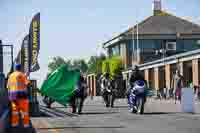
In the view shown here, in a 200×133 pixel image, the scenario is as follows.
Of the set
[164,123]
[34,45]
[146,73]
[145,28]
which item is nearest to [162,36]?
[145,28]

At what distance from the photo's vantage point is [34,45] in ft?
89.9

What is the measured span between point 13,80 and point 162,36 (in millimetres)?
75251

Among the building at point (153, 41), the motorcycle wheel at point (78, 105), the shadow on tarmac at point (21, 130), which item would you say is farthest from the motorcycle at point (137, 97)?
the building at point (153, 41)

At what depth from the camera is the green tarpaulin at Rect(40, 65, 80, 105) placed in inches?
1031

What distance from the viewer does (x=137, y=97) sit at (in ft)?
72.3

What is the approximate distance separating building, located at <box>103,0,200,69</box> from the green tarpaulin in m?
58.4

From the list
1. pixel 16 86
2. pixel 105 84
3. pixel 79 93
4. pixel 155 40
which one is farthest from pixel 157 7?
pixel 16 86

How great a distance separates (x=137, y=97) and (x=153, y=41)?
222 ft

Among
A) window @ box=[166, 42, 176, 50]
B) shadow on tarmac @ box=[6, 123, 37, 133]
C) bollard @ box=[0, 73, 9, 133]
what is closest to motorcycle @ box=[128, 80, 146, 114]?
shadow on tarmac @ box=[6, 123, 37, 133]

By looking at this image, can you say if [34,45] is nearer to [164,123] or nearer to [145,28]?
[164,123]

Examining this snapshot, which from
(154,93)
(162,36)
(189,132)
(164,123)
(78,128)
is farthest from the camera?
(162,36)

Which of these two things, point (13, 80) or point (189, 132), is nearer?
point (189, 132)

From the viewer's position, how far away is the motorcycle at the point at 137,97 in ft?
71.4

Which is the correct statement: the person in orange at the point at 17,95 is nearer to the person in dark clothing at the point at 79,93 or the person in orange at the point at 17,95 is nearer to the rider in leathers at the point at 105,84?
the person in dark clothing at the point at 79,93
